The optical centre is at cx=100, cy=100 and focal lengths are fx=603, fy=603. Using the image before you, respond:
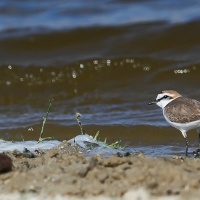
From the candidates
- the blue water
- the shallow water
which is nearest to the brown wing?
the shallow water

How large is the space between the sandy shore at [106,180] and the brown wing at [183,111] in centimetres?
204

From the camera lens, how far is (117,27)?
1487 cm

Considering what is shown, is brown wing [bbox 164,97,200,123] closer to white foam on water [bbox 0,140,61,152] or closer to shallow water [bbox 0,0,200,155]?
shallow water [bbox 0,0,200,155]

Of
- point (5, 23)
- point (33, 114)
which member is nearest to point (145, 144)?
point (33, 114)

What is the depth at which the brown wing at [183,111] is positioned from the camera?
715cm

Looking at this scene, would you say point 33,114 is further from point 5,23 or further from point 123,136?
point 5,23

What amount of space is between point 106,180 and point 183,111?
2.94 m

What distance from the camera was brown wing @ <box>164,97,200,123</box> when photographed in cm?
715

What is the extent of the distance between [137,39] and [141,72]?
62.8 inches

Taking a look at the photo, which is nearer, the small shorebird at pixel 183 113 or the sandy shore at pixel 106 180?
the sandy shore at pixel 106 180

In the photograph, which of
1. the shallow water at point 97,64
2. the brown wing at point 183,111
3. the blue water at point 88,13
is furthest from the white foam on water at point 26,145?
the blue water at point 88,13

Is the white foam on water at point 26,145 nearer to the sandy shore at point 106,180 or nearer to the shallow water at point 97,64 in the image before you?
the sandy shore at point 106,180

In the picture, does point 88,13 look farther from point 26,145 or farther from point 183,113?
point 26,145

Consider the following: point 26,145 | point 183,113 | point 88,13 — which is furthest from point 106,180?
point 88,13
